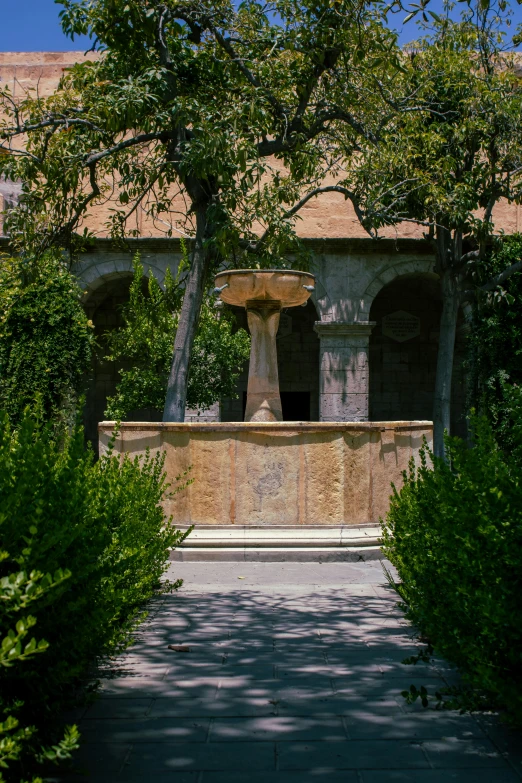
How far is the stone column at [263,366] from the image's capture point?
28.7 feet

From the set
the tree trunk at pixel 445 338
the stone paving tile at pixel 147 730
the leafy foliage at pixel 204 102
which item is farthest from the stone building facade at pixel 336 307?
the stone paving tile at pixel 147 730

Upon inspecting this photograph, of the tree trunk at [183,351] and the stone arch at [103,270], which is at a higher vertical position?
the stone arch at [103,270]

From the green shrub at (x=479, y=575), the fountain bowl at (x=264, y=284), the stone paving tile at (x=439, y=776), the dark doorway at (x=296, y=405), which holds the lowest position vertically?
the stone paving tile at (x=439, y=776)

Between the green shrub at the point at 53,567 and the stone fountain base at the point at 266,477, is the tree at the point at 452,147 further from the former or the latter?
the green shrub at the point at 53,567

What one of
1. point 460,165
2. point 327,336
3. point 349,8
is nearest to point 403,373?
point 327,336

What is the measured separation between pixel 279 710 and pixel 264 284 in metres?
5.78

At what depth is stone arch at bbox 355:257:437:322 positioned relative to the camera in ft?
58.6

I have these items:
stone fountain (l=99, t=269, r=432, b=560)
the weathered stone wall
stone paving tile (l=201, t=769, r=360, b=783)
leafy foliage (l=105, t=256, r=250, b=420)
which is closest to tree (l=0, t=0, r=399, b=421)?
stone fountain (l=99, t=269, r=432, b=560)

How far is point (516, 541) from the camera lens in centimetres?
300

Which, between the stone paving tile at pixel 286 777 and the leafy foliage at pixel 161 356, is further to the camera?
the leafy foliage at pixel 161 356

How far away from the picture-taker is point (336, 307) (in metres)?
17.8

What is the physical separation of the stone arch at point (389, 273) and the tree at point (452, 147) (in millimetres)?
2217

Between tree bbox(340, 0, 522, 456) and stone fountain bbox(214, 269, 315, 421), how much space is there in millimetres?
4083

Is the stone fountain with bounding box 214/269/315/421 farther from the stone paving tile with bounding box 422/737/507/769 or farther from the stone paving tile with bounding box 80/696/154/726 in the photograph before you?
the stone paving tile with bounding box 422/737/507/769
